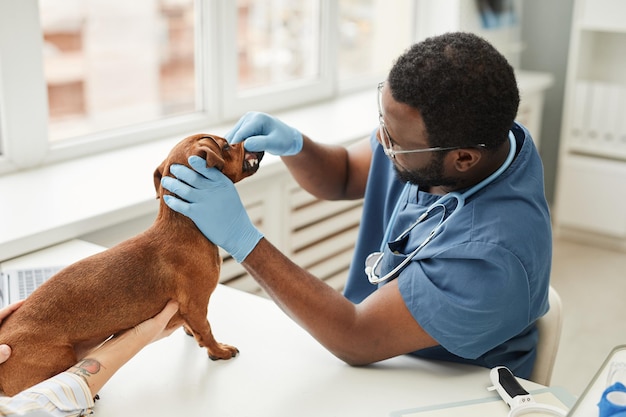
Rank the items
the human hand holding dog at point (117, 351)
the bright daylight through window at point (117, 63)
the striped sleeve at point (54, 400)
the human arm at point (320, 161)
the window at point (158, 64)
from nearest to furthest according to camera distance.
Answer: the striped sleeve at point (54, 400) < the human hand holding dog at point (117, 351) < the human arm at point (320, 161) < the window at point (158, 64) < the bright daylight through window at point (117, 63)

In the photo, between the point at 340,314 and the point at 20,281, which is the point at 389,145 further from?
the point at 20,281

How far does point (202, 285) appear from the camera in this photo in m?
1.28

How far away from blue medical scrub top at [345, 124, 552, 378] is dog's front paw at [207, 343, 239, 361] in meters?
0.33

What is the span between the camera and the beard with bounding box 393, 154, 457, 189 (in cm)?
134

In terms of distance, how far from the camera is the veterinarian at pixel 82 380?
105cm

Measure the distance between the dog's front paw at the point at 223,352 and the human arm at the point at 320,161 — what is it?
1.54 ft

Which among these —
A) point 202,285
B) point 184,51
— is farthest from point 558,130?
point 202,285

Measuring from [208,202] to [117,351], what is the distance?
0.30 m

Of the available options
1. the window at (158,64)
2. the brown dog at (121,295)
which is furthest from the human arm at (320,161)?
the window at (158,64)

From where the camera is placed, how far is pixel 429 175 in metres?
1.37

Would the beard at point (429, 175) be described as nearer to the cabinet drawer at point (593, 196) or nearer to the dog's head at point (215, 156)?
the dog's head at point (215, 156)

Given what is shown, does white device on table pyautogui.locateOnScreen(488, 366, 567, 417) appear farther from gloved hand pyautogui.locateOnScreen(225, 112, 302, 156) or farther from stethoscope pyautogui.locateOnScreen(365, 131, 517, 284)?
gloved hand pyautogui.locateOnScreen(225, 112, 302, 156)

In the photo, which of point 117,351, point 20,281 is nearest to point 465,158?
point 117,351

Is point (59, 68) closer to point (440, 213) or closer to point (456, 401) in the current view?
point (440, 213)
